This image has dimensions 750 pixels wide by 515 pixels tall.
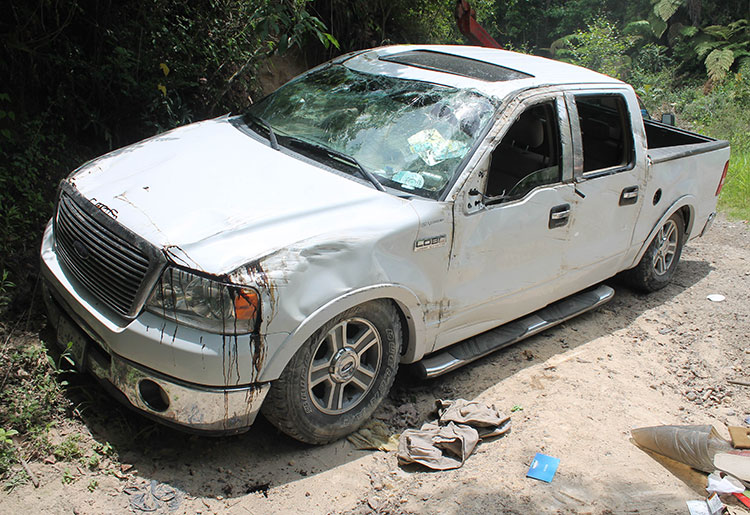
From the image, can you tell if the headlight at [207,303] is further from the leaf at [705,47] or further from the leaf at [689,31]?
the leaf at [689,31]

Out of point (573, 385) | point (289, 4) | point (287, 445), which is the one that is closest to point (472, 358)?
point (573, 385)

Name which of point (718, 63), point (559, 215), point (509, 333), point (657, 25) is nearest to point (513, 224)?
point (559, 215)

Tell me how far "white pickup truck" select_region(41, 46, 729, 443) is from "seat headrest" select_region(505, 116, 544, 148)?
11mm

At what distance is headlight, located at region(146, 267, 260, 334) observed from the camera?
2.89 meters

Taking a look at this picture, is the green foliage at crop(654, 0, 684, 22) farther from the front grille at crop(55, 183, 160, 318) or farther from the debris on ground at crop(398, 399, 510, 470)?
the front grille at crop(55, 183, 160, 318)

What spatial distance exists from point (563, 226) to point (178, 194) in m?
2.43

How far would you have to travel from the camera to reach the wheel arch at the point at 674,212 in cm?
541

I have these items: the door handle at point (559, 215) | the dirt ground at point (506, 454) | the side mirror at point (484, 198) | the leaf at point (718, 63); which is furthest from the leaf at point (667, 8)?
the side mirror at point (484, 198)

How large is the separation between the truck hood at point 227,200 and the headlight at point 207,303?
71mm

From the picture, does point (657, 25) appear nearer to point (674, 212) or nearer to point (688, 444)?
point (674, 212)

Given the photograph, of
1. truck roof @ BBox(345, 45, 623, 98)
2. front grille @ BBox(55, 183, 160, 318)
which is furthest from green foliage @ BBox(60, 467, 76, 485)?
truck roof @ BBox(345, 45, 623, 98)

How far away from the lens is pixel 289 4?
5277 millimetres

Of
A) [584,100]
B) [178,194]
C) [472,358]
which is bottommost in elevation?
[472,358]

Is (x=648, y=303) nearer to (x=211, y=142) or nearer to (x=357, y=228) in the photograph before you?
(x=357, y=228)
